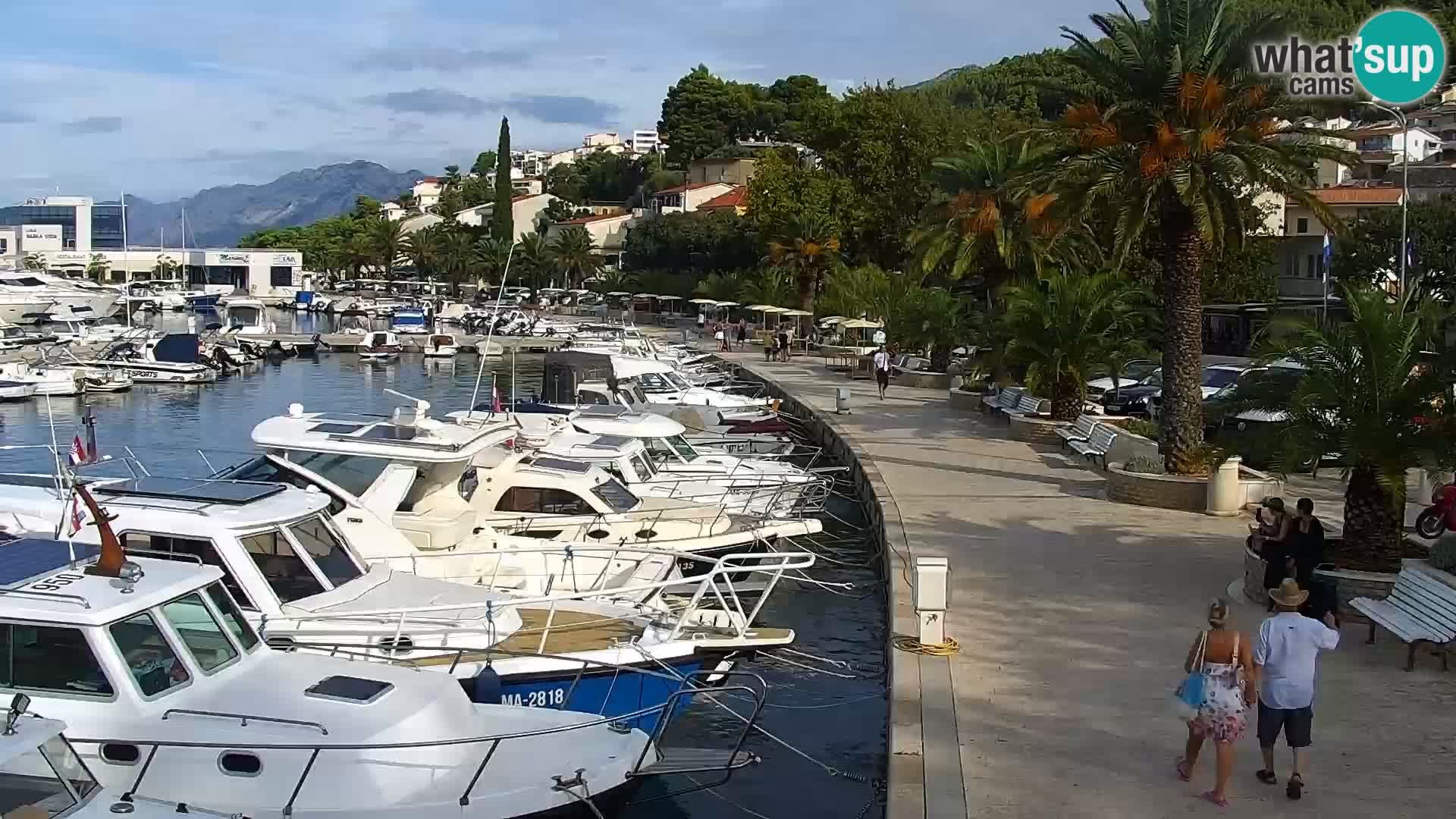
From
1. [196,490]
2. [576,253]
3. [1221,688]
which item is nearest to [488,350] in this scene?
[196,490]

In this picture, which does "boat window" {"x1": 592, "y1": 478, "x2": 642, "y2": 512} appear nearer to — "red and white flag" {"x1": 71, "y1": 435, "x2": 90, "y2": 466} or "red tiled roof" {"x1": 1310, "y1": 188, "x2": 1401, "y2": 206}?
"red and white flag" {"x1": 71, "y1": 435, "x2": 90, "y2": 466}

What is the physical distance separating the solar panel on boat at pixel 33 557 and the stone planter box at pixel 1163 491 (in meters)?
16.0

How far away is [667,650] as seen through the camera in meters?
13.7

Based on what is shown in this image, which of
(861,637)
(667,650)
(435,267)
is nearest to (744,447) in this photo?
(861,637)

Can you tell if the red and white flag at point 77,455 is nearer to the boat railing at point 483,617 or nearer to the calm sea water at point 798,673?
the calm sea water at point 798,673

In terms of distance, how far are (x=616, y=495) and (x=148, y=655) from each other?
35.3 ft

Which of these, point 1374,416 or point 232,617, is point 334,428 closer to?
point 232,617

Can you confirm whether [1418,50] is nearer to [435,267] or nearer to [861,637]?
[861,637]

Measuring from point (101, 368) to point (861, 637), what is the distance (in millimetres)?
47286

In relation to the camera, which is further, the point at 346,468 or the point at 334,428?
the point at 334,428

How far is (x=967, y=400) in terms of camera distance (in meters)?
41.4

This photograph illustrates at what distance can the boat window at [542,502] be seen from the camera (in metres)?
20.2
